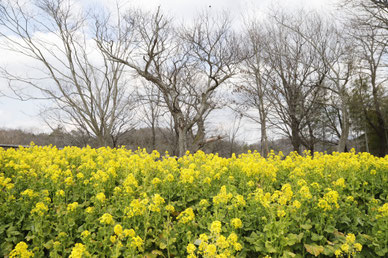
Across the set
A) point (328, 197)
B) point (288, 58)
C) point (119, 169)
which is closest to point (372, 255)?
point (328, 197)

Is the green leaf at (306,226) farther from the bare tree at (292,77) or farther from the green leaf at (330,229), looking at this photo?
the bare tree at (292,77)

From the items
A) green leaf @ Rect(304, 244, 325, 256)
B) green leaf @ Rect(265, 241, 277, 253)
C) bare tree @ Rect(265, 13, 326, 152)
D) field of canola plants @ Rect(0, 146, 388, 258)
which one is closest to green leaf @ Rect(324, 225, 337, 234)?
field of canola plants @ Rect(0, 146, 388, 258)

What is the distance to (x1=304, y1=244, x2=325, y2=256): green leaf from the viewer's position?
2.73 m

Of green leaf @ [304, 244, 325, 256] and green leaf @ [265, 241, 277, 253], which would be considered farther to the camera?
green leaf @ [304, 244, 325, 256]

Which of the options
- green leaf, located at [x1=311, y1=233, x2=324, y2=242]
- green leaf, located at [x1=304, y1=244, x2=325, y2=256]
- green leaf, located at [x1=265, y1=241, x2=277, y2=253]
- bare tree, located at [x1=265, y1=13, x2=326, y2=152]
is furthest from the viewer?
bare tree, located at [x1=265, y1=13, x2=326, y2=152]

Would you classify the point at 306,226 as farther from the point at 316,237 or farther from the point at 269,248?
the point at 269,248

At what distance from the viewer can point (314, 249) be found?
9.11 feet

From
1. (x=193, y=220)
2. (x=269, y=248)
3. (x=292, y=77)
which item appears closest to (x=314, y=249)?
(x=269, y=248)

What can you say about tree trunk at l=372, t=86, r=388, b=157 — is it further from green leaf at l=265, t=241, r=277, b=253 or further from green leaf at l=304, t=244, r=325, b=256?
green leaf at l=265, t=241, r=277, b=253

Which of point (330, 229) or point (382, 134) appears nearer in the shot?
point (330, 229)

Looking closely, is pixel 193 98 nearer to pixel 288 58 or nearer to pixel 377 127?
pixel 288 58

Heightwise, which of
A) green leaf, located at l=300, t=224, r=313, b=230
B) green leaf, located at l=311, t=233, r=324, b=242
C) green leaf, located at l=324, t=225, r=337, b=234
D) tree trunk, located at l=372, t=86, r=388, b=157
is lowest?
green leaf, located at l=311, t=233, r=324, b=242

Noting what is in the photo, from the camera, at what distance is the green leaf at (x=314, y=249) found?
108 inches

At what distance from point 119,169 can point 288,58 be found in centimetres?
1579
